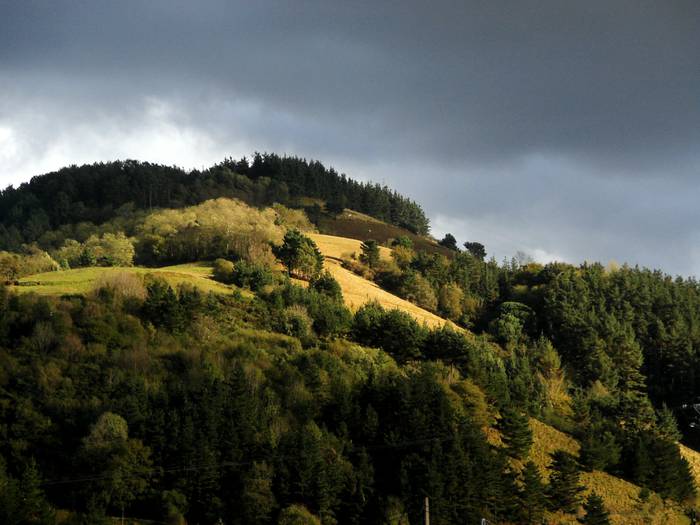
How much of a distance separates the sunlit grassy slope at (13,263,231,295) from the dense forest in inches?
87.3

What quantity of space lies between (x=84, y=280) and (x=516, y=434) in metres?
43.9

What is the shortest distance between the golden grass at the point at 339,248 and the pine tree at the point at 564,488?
71998 millimetres

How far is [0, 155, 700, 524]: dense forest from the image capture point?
45.1 m

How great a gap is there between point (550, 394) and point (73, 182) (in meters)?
119

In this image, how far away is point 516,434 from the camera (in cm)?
5819

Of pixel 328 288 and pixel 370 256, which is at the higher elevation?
pixel 370 256

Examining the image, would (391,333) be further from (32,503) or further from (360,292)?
(32,503)

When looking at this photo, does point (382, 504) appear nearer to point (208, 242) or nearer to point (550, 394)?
point (550, 394)

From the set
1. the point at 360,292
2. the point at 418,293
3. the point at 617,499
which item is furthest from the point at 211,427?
the point at 418,293

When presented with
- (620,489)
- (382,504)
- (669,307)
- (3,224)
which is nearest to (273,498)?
(382,504)

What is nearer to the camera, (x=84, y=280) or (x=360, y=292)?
(x=84, y=280)

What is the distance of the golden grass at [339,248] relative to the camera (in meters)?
124

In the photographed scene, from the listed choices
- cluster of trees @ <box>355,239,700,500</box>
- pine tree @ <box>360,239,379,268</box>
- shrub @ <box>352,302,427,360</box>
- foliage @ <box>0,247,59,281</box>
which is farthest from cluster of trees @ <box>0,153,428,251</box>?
shrub @ <box>352,302,427,360</box>

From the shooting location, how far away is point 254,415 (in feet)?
165
